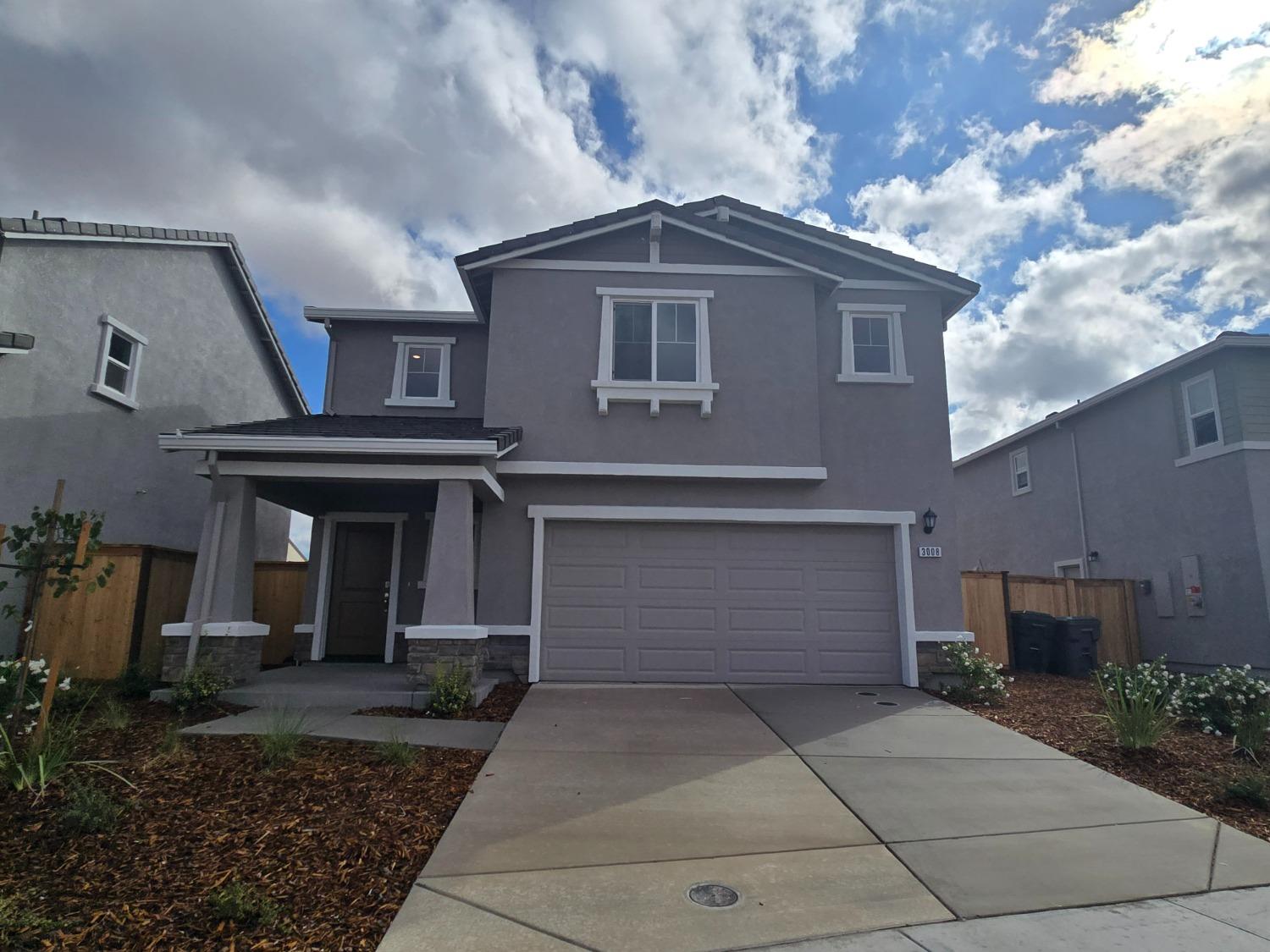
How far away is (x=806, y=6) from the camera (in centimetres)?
891

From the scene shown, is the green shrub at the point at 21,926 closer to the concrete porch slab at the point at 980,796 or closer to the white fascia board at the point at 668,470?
the concrete porch slab at the point at 980,796

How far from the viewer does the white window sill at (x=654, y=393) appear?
9828 mm

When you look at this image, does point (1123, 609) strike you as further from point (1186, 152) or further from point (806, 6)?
point (806, 6)

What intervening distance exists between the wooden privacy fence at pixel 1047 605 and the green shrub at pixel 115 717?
1071cm

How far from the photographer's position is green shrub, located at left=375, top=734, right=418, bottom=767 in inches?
217

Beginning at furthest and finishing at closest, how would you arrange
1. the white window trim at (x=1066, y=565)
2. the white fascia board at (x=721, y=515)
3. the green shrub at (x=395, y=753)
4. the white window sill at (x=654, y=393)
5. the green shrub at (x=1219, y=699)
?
1. the white window trim at (x=1066, y=565)
2. the white window sill at (x=654, y=393)
3. the white fascia board at (x=721, y=515)
4. the green shrub at (x=1219, y=699)
5. the green shrub at (x=395, y=753)

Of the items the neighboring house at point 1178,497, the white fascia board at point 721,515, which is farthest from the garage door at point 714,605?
the neighboring house at point 1178,497

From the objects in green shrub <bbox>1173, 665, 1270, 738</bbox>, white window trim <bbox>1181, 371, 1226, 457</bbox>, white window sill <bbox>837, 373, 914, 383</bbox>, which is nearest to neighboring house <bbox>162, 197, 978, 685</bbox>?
white window sill <bbox>837, 373, 914, 383</bbox>

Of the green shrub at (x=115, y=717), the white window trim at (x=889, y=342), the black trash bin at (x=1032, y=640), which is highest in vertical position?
the white window trim at (x=889, y=342)

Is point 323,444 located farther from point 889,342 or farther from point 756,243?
point 889,342

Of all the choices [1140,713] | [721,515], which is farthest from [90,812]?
[1140,713]

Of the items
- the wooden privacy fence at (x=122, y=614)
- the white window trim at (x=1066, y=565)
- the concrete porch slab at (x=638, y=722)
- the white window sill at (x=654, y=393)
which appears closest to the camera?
the concrete porch slab at (x=638, y=722)

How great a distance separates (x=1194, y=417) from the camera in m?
12.5

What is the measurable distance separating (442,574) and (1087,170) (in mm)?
11267
